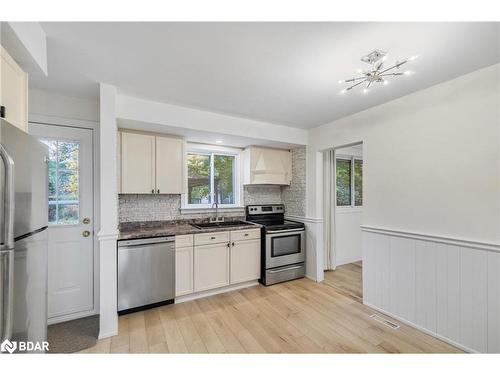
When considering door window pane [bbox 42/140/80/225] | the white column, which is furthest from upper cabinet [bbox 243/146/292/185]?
door window pane [bbox 42/140/80/225]

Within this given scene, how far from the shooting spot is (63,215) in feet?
7.70

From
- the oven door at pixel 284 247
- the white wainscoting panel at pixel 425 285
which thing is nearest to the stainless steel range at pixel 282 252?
the oven door at pixel 284 247

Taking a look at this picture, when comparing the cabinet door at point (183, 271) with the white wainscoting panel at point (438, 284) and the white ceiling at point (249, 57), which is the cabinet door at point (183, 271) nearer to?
the white ceiling at point (249, 57)

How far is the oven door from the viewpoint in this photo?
3248 mm

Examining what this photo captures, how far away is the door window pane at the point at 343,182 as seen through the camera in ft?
13.9

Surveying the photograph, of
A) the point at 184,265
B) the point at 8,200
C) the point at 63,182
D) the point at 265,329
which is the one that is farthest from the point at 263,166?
the point at 8,200

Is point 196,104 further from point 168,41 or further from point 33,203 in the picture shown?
point 33,203

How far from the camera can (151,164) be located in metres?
2.82

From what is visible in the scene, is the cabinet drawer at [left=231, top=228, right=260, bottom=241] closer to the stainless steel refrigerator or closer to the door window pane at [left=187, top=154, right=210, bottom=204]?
the door window pane at [left=187, top=154, right=210, bottom=204]

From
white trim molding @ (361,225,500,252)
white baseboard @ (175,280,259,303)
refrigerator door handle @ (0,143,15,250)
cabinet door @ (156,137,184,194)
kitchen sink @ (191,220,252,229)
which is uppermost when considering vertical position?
cabinet door @ (156,137,184,194)

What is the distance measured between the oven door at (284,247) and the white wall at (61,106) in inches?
105

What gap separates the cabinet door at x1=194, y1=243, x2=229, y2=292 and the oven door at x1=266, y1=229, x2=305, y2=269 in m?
0.65

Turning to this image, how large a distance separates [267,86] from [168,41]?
969mm

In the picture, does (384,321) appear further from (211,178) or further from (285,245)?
(211,178)
